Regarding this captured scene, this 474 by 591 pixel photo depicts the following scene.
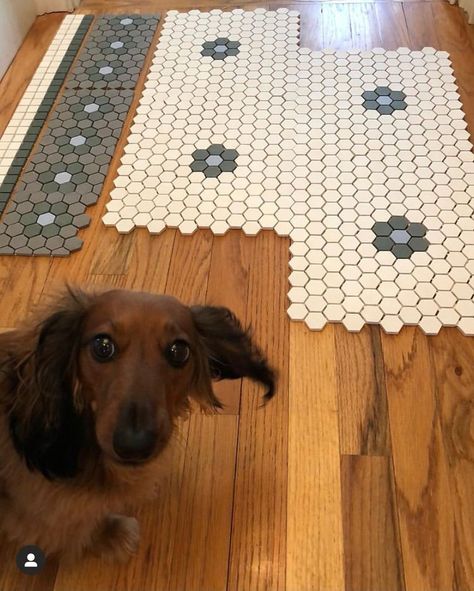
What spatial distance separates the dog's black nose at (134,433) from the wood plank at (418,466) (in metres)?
0.65

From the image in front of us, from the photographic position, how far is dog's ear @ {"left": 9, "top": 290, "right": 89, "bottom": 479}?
0.98 metres

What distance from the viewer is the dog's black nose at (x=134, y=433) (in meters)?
0.90

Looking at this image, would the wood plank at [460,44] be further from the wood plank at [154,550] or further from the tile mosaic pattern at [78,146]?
the wood plank at [154,550]

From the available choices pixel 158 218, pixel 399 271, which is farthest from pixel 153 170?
pixel 399 271

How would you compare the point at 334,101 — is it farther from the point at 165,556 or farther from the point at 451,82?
the point at 165,556

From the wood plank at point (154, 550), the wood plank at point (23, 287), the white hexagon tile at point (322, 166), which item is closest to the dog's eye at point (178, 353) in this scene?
the wood plank at point (154, 550)

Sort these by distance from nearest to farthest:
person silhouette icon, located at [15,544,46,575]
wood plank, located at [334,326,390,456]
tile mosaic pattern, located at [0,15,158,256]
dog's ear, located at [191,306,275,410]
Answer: dog's ear, located at [191,306,275,410] < person silhouette icon, located at [15,544,46,575] < wood plank, located at [334,326,390,456] < tile mosaic pattern, located at [0,15,158,256]

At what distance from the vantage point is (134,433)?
0.90 metres

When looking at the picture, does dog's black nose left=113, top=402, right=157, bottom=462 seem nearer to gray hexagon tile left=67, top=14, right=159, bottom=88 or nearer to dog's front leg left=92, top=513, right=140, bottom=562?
dog's front leg left=92, top=513, right=140, bottom=562

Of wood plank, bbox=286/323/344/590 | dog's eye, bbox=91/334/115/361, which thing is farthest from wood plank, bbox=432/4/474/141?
dog's eye, bbox=91/334/115/361

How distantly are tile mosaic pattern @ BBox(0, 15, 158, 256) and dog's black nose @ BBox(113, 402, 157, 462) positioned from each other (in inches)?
39.1

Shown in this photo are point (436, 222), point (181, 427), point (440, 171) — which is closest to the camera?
point (181, 427)

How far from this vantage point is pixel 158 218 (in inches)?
73.2

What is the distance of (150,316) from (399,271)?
93cm
